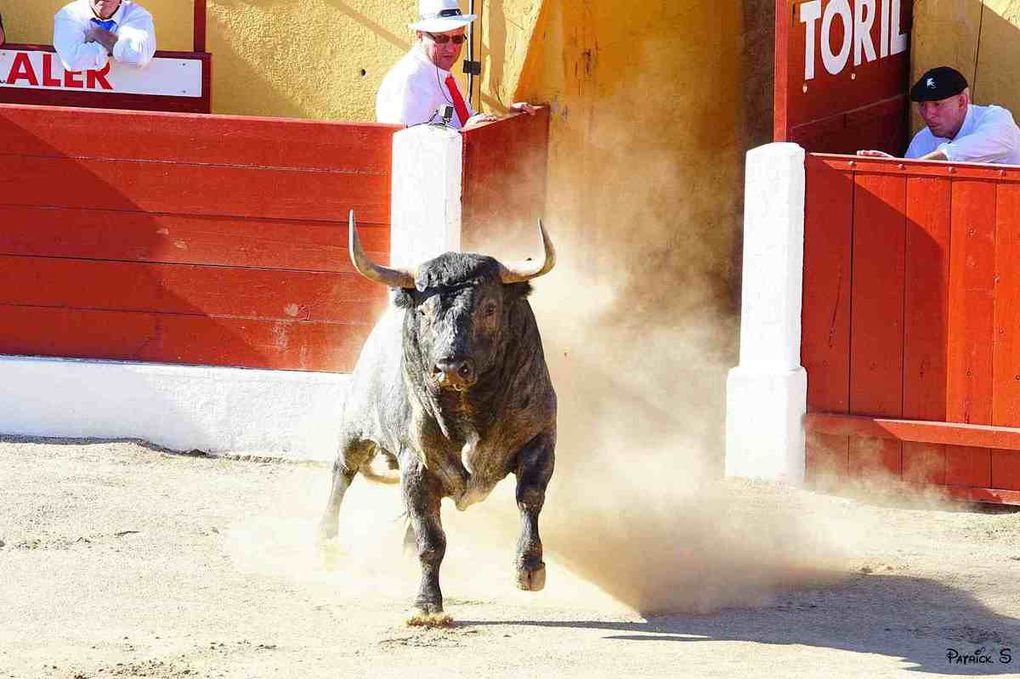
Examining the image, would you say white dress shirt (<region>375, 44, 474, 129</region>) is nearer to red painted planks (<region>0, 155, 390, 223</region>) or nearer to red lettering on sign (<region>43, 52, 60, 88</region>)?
red painted planks (<region>0, 155, 390, 223</region>)

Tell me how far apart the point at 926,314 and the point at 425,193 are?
2003mm

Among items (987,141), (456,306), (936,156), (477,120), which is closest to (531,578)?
(456,306)

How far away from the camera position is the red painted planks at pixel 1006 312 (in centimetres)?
634

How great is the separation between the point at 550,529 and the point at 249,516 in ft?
3.63

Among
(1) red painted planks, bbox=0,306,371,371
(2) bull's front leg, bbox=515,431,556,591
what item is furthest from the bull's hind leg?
(1) red painted planks, bbox=0,306,371,371

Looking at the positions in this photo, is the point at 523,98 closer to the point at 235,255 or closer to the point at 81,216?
the point at 235,255

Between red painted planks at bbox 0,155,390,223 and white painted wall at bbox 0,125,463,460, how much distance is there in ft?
0.64

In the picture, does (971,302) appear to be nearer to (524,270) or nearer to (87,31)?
(524,270)

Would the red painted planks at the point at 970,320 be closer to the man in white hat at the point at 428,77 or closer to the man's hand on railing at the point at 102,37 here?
the man in white hat at the point at 428,77

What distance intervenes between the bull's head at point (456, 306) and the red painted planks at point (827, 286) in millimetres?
1998

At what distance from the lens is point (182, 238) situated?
23.5 feet

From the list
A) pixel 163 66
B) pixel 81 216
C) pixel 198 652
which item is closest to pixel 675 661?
pixel 198 652

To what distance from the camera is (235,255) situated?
23.4ft

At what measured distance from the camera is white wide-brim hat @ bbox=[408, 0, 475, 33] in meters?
6.95
